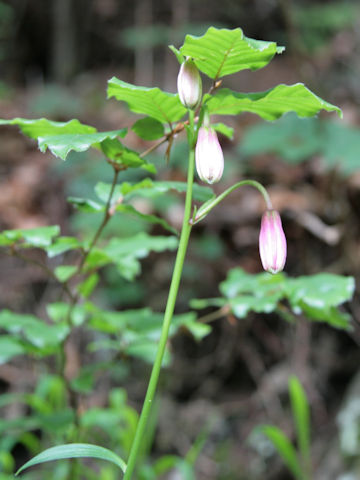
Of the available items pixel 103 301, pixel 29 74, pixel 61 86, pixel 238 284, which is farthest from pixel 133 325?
pixel 29 74

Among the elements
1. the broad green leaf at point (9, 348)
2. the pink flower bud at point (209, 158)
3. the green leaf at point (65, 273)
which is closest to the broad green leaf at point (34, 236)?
the green leaf at point (65, 273)

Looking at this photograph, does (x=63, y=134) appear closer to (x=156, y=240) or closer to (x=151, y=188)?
(x=151, y=188)

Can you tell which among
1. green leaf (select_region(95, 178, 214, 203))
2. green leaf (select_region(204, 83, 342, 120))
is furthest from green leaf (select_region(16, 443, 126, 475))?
green leaf (select_region(204, 83, 342, 120))

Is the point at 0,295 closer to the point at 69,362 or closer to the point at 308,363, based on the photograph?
the point at 69,362

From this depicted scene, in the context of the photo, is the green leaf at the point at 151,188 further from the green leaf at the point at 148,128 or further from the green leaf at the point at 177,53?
the green leaf at the point at 177,53

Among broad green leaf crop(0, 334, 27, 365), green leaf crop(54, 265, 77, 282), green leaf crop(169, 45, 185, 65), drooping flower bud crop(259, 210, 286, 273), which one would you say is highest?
green leaf crop(169, 45, 185, 65)

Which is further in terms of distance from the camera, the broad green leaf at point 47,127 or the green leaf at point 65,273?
the green leaf at point 65,273

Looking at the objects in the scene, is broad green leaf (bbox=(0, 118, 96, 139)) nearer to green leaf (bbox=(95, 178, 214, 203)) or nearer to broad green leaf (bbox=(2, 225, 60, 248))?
green leaf (bbox=(95, 178, 214, 203))
